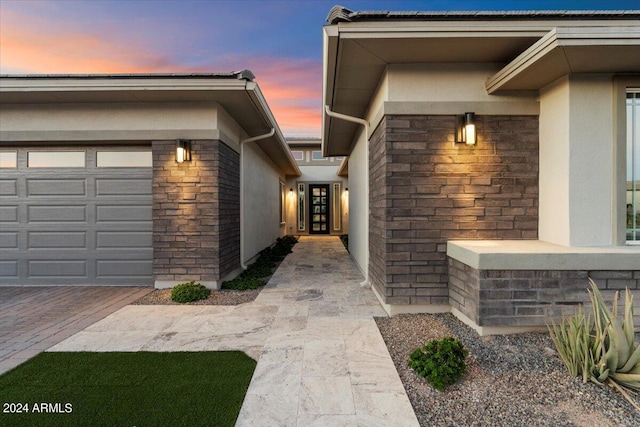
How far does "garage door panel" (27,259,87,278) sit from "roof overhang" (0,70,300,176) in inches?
104

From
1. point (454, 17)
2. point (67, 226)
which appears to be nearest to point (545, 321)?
point (454, 17)

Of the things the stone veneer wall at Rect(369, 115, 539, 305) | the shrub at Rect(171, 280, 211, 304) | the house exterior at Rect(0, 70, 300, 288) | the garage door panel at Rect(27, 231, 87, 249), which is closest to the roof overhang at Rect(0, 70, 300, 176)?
the house exterior at Rect(0, 70, 300, 288)

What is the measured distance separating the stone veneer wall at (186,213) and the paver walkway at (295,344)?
0.90m

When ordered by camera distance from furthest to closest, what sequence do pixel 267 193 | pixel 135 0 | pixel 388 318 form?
pixel 267 193 < pixel 135 0 < pixel 388 318

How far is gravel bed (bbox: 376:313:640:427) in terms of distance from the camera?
179cm

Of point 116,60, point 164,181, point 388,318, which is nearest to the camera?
point 388,318

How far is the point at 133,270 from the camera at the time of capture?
4934 mm

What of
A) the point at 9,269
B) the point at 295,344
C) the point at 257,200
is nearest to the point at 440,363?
the point at 295,344

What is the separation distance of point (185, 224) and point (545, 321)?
15.9ft

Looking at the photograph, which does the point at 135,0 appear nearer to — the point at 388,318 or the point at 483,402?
the point at 388,318

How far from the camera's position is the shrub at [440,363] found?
2125mm

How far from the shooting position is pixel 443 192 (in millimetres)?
3602

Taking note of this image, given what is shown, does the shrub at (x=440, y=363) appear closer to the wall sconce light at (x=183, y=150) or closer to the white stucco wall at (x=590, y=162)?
the white stucco wall at (x=590, y=162)

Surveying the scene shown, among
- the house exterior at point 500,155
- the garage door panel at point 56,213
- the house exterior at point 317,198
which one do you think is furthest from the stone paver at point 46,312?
the house exterior at point 317,198
